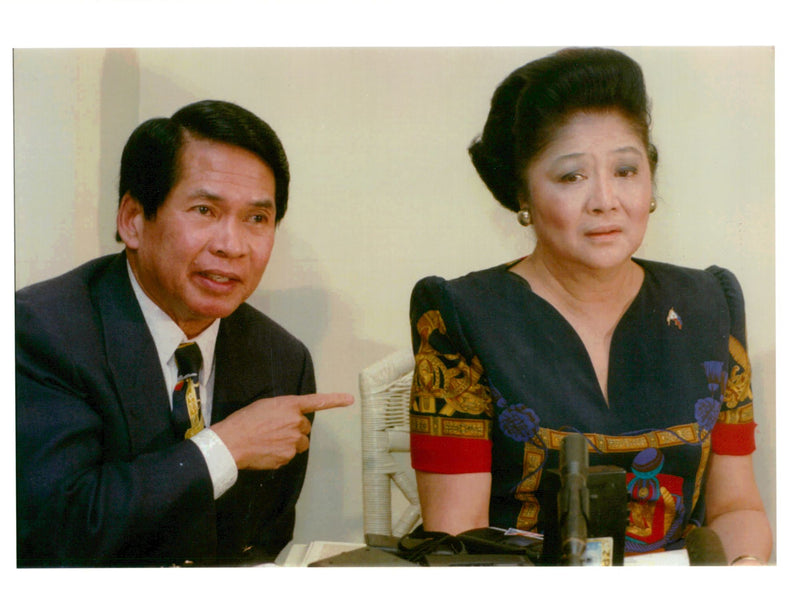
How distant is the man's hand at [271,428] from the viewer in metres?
2.19

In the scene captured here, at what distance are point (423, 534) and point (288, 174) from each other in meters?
0.99

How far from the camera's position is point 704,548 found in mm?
2219

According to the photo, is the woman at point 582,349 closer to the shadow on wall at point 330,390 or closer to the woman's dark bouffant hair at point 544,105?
the woman's dark bouffant hair at point 544,105

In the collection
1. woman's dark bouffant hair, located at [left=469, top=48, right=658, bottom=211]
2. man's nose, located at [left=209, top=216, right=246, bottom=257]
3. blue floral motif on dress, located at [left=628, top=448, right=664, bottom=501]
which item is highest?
woman's dark bouffant hair, located at [left=469, top=48, right=658, bottom=211]

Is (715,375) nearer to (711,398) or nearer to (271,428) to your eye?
(711,398)

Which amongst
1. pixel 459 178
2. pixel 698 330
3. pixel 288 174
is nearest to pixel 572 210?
pixel 459 178

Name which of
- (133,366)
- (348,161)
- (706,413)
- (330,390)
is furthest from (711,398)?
(133,366)

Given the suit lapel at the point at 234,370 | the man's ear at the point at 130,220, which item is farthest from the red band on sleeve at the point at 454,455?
the man's ear at the point at 130,220

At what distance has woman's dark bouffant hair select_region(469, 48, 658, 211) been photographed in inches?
86.8

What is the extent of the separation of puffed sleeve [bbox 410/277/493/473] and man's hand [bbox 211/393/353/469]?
0.21m

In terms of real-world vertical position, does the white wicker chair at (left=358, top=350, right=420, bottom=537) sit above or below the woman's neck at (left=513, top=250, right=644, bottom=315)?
below

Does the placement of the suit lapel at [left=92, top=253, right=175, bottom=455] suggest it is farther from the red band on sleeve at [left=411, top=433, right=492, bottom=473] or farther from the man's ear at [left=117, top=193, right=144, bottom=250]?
the red band on sleeve at [left=411, top=433, right=492, bottom=473]

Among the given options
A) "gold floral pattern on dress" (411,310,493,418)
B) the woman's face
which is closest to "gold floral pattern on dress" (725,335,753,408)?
the woman's face

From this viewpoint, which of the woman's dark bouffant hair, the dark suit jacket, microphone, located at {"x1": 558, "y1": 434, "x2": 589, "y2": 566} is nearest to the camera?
microphone, located at {"x1": 558, "y1": 434, "x2": 589, "y2": 566}
